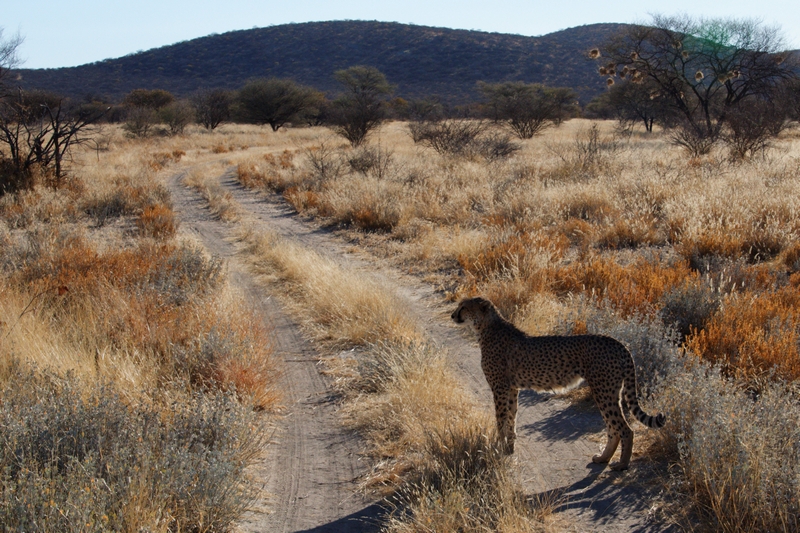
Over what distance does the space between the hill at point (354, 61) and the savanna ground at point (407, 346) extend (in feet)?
208

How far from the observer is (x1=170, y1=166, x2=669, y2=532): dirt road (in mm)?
3271

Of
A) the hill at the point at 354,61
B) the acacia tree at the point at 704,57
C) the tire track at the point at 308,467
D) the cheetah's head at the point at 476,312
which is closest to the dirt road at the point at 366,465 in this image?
the tire track at the point at 308,467

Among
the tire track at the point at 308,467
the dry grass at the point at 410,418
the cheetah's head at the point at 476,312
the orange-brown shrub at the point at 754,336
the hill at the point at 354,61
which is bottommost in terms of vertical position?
the tire track at the point at 308,467

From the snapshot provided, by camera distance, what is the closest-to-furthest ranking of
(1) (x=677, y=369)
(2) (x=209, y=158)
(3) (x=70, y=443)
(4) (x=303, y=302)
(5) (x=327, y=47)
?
(3) (x=70, y=443) < (1) (x=677, y=369) < (4) (x=303, y=302) < (2) (x=209, y=158) < (5) (x=327, y=47)

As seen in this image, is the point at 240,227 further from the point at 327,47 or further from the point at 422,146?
the point at 327,47

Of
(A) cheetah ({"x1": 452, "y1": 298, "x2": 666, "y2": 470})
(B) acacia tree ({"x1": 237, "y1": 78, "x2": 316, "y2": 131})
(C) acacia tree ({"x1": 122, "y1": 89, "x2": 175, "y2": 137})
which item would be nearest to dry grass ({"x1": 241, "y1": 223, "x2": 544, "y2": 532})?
(A) cheetah ({"x1": 452, "y1": 298, "x2": 666, "y2": 470})

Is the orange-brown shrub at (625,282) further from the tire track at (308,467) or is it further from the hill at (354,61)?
the hill at (354,61)

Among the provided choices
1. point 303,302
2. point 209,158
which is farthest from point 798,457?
point 209,158

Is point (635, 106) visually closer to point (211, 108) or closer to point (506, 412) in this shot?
point (211, 108)

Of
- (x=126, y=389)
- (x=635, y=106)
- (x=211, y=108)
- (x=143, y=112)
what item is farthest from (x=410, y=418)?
(x=211, y=108)

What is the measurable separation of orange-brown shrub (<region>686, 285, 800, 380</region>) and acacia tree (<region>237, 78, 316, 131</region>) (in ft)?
150

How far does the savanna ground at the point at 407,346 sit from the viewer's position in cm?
305

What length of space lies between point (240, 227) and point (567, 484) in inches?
394

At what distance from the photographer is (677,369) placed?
14.1 ft
